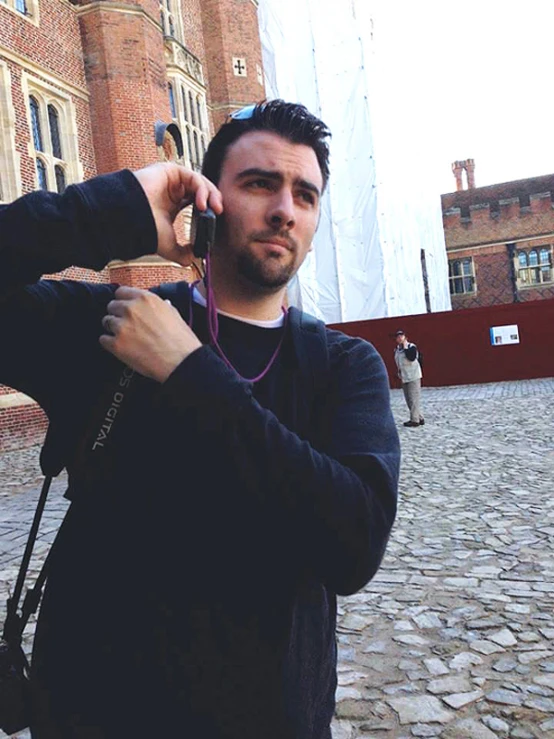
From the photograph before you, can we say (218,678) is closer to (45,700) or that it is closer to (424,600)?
(45,700)

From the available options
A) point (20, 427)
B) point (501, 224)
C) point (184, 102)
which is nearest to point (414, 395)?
point (20, 427)

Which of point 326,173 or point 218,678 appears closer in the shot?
point 218,678

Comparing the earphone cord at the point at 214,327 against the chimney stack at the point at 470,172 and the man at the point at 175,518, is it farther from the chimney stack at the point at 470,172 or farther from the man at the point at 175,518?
the chimney stack at the point at 470,172

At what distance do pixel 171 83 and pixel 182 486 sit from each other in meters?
19.8

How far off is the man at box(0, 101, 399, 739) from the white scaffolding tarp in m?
18.3

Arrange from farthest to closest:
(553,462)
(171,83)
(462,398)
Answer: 1. (171,83)
2. (462,398)
3. (553,462)

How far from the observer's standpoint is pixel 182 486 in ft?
4.02

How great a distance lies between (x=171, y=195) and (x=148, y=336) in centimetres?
31

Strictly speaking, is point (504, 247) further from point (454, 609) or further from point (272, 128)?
point (272, 128)

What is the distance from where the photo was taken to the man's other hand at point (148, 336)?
3.75 feet

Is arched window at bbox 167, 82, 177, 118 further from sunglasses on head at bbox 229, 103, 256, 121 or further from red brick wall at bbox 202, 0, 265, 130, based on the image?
sunglasses on head at bbox 229, 103, 256, 121

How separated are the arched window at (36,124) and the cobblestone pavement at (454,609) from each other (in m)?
8.98

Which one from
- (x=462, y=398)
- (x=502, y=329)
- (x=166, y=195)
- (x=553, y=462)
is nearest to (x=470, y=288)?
(x=502, y=329)

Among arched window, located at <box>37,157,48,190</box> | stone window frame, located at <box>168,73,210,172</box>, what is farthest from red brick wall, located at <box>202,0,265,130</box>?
arched window, located at <box>37,157,48,190</box>
